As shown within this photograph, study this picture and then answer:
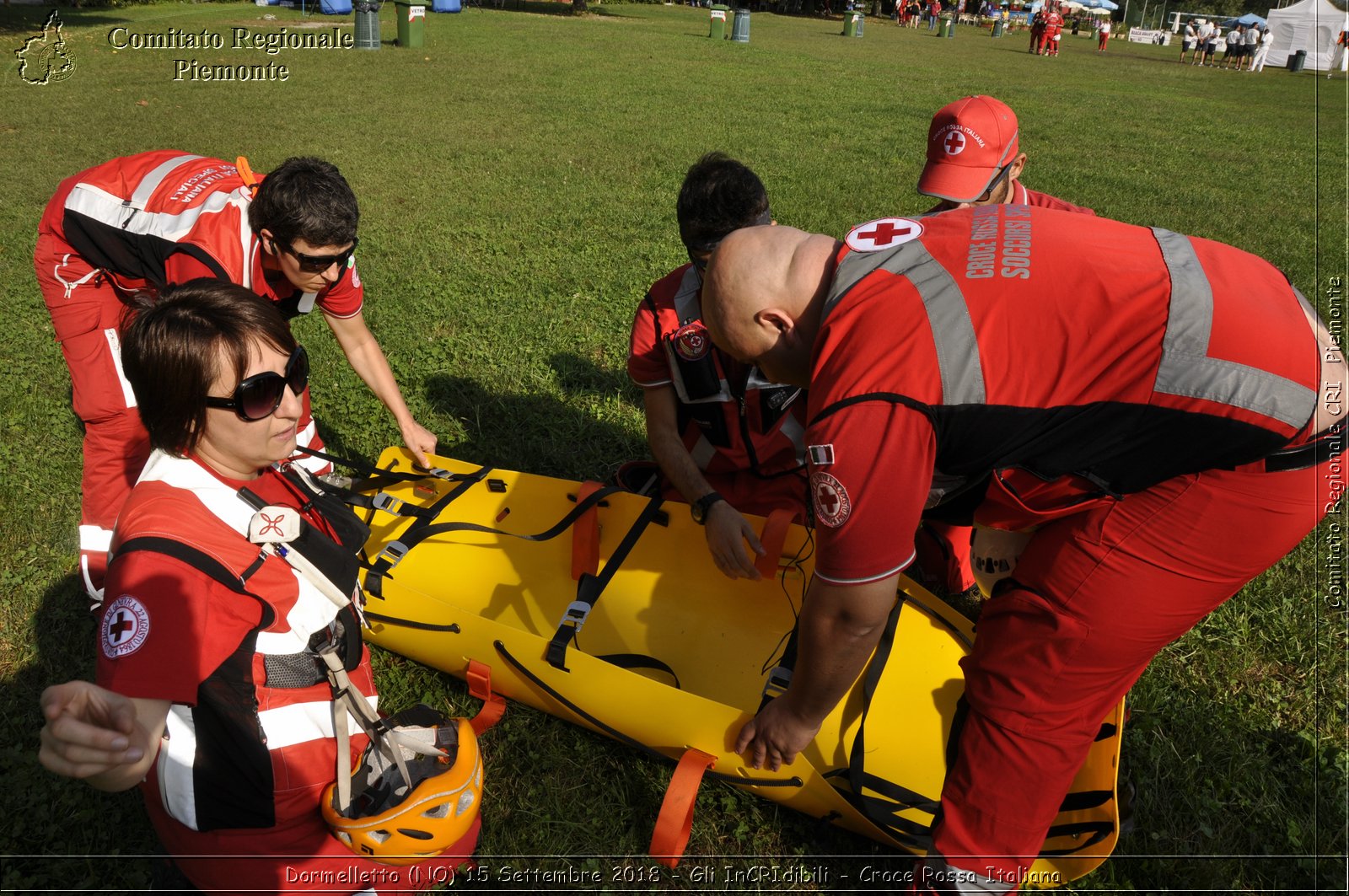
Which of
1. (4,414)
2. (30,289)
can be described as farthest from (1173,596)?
(30,289)

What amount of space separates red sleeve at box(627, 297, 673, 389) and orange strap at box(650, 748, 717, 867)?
1.59 meters

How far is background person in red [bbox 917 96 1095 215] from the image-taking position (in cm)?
411

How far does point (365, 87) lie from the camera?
51.9 ft

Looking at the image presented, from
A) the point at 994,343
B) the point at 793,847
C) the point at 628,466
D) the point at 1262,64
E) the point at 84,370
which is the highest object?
the point at 1262,64

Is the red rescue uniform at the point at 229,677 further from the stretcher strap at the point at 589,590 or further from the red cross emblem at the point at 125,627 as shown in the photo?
the stretcher strap at the point at 589,590

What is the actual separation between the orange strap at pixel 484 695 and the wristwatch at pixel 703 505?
97 cm

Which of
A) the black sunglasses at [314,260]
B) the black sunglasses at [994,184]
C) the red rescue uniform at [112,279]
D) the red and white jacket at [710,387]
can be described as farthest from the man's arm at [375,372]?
the black sunglasses at [994,184]

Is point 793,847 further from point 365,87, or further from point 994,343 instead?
point 365,87

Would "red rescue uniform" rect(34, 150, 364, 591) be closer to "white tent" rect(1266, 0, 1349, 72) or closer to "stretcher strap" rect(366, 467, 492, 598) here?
"stretcher strap" rect(366, 467, 492, 598)

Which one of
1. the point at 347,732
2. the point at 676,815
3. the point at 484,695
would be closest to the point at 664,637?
the point at 484,695

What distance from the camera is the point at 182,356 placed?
197 cm

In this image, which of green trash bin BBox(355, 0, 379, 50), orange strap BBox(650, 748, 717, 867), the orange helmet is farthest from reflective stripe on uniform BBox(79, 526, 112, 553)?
green trash bin BBox(355, 0, 379, 50)

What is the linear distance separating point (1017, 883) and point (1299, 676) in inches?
77.5

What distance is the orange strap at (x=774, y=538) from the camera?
10.6ft
